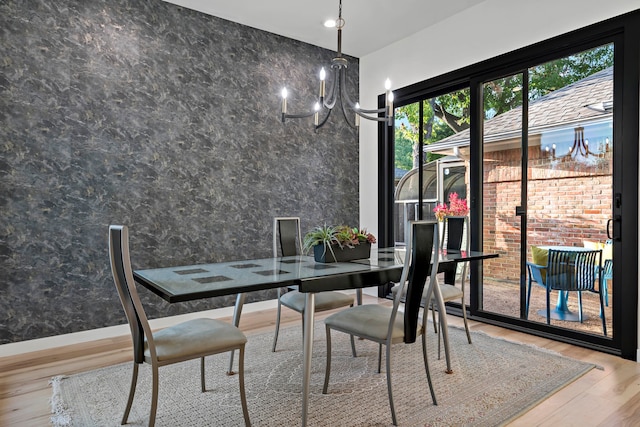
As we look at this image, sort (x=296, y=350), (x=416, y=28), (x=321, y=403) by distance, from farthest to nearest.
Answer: (x=416, y=28), (x=296, y=350), (x=321, y=403)

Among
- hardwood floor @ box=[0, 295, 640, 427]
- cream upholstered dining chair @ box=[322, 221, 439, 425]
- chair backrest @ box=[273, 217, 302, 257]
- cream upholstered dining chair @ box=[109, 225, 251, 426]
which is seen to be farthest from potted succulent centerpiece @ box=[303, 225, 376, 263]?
hardwood floor @ box=[0, 295, 640, 427]

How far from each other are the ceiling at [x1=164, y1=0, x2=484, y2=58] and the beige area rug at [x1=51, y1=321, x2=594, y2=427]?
2982 millimetres

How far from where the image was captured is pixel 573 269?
10.2ft

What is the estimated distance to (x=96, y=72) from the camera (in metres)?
3.30

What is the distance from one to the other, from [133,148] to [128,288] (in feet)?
6.79

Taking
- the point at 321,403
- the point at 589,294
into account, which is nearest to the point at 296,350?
the point at 321,403

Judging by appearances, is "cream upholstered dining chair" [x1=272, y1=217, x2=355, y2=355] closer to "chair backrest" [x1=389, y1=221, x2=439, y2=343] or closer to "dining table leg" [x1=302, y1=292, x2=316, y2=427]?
"dining table leg" [x1=302, y1=292, x2=316, y2=427]

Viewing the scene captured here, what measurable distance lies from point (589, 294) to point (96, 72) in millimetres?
4254

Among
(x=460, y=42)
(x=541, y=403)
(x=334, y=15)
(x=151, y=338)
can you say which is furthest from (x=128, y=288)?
(x=460, y=42)

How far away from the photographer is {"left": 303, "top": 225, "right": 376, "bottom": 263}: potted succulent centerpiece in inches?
101

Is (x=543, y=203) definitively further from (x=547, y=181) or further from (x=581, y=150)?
(x=581, y=150)

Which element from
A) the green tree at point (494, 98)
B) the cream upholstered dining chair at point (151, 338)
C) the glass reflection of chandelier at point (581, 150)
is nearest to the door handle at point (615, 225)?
the glass reflection of chandelier at point (581, 150)

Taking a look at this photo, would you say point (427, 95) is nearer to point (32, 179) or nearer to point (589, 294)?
point (589, 294)

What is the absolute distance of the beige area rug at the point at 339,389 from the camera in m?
2.03
